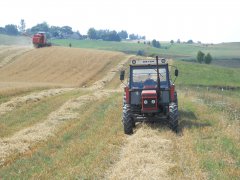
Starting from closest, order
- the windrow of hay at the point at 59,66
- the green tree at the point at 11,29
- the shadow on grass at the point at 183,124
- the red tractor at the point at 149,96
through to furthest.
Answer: the red tractor at the point at 149,96, the shadow on grass at the point at 183,124, the windrow of hay at the point at 59,66, the green tree at the point at 11,29

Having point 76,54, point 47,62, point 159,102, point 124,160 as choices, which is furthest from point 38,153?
point 76,54

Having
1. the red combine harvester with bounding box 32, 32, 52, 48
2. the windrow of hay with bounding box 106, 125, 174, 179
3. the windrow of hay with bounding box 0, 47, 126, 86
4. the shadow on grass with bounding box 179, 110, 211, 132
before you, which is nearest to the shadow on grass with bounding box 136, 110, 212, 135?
the shadow on grass with bounding box 179, 110, 211, 132

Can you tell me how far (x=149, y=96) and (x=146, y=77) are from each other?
1.47 metres

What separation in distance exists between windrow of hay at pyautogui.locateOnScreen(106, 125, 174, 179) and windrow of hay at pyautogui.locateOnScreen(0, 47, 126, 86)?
28783mm

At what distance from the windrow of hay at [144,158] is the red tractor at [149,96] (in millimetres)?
1155

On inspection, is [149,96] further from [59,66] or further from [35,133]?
[59,66]

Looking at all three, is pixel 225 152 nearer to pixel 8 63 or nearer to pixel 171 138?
pixel 171 138

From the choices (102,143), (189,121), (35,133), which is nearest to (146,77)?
(189,121)

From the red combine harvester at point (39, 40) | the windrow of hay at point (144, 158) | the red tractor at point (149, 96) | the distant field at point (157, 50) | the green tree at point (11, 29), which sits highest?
the green tree at point (11, 29)

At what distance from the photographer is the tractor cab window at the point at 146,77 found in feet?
56.4

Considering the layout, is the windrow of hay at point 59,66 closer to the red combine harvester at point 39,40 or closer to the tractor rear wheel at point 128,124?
the red combine harvester at point 39,40

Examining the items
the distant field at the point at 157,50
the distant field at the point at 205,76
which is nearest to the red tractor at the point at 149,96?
the distant field at the point at 205,76

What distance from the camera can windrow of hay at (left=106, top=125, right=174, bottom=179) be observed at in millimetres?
9859

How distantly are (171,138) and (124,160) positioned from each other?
3344mm
